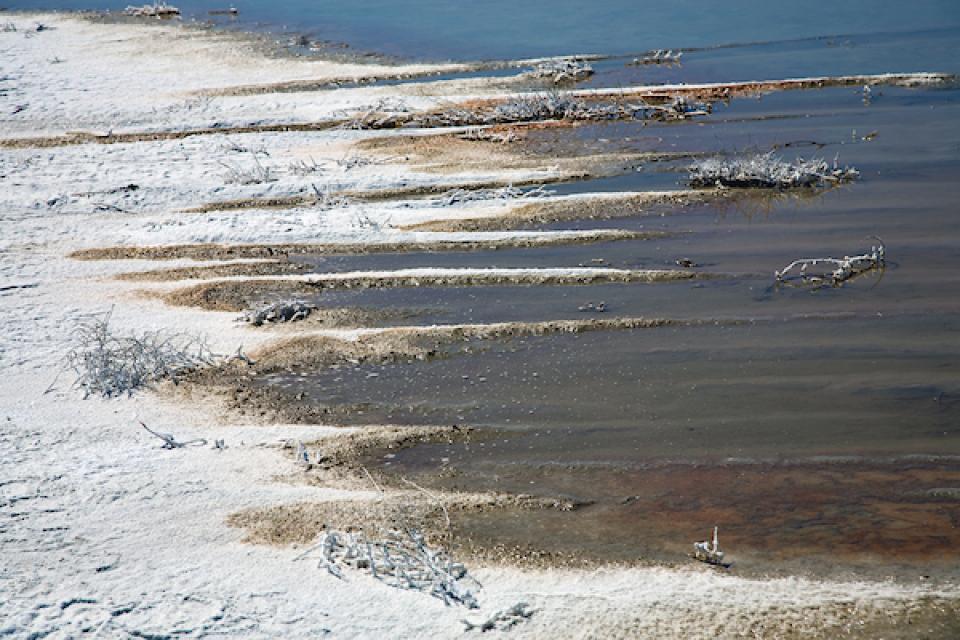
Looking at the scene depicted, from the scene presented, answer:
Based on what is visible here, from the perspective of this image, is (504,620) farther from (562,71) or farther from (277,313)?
(562,71)

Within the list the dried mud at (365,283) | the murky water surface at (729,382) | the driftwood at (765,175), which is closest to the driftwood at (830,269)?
the murky water surface at (729,382)

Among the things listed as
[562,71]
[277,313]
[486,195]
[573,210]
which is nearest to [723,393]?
[277,313]

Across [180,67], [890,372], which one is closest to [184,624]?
[890,372]

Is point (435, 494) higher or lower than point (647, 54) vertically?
lower

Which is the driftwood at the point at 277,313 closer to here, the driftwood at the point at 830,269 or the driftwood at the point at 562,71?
the driftwood at the point at 830,269

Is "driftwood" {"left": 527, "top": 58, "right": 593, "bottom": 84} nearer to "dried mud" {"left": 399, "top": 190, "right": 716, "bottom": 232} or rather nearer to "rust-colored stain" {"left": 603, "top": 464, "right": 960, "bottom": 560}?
"dried mud" {"left": 399, "top": 190, "right": 716, "bottom": 232}

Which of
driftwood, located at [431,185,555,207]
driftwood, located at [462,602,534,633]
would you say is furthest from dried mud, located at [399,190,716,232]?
driftwood, located at [462,602,534,633]

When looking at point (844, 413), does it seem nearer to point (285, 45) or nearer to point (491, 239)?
point (491, 239)
